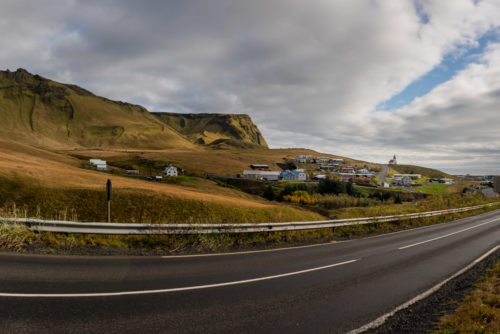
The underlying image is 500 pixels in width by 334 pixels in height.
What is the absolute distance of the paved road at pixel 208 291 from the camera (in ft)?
15.6

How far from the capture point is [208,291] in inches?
244

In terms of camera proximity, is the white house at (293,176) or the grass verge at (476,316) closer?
the grass verge at (476,316)

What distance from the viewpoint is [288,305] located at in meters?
5.75

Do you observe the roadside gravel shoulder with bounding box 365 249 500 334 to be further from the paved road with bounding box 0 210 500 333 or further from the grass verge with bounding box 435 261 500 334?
the paved road with bounding box 0 210 500 333

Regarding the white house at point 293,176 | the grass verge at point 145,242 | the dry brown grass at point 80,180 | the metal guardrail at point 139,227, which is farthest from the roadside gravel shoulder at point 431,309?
the white house at point 293,176

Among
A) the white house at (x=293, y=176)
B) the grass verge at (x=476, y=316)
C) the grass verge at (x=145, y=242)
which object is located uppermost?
the white house at (x=293, y=176)

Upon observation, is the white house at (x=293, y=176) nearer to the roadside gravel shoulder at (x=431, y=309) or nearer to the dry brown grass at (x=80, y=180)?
the dry brown grass at (x=80, y=180)

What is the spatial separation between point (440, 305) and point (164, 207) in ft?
61.6

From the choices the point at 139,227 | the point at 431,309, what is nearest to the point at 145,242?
the point at 139,227

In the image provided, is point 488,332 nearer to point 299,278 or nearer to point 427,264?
point 299,278

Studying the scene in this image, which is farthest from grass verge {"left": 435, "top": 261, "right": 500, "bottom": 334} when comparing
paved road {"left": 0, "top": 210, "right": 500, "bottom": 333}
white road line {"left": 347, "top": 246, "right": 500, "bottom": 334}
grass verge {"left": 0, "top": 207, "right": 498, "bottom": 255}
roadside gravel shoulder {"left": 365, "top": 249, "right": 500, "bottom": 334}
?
grass verge {"left": 0, "top": 207, "right": 498, "bottom": 255}

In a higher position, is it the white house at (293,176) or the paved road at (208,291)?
the white house at (293,176)

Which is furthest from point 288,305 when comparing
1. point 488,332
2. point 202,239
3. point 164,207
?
point 164,207

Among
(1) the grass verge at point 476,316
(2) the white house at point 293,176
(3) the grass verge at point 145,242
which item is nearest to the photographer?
(1) the grass verge at point 476,316
